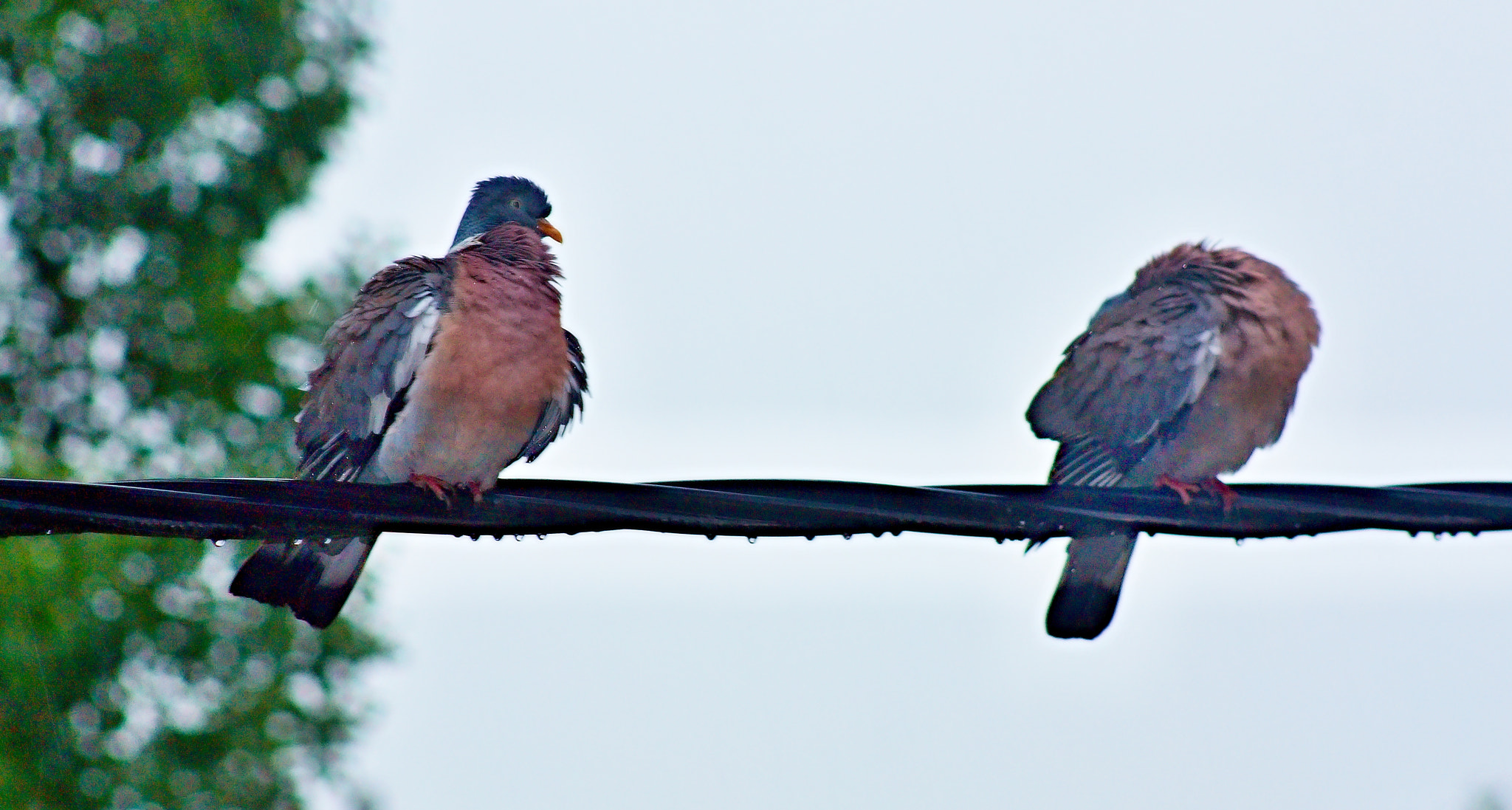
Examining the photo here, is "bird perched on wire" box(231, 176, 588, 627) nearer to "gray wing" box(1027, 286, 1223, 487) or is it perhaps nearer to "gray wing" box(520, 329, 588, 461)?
"gray wing" box(520, 329, 588, 461)

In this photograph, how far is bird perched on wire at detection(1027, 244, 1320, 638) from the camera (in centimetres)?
450

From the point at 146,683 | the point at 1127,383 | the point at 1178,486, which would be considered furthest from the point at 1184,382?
the point at 146,683

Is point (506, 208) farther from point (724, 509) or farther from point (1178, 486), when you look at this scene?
point (724, 509)

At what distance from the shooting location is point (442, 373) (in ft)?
13.1

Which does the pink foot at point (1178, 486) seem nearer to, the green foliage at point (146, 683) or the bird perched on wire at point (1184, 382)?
the bird perched on wire at point (1184, 382)

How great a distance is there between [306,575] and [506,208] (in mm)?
1413

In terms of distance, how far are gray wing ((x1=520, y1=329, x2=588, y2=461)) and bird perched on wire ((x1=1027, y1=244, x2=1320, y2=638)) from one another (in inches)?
50.3

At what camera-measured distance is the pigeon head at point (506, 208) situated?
15.7 ft

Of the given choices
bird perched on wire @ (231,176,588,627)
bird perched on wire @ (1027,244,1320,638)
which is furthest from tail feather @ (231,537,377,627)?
bird perched on wire @ (1027,244,1320,638)

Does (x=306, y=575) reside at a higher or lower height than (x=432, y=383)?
lower

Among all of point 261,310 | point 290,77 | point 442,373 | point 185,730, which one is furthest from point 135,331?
point 442,373

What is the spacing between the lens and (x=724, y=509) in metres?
2.88

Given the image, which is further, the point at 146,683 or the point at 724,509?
the point at 146,683

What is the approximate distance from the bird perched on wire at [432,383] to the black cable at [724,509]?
2.84 ft
